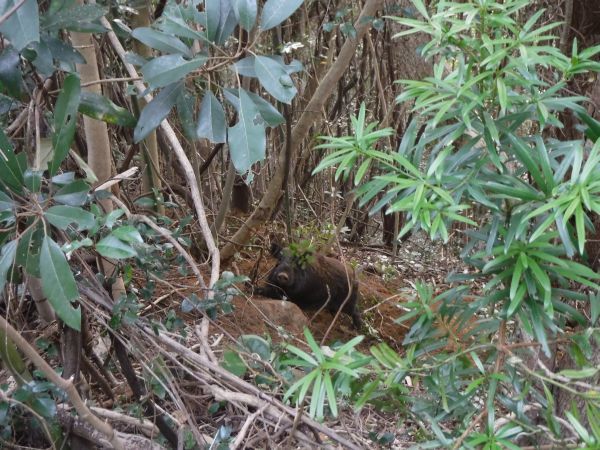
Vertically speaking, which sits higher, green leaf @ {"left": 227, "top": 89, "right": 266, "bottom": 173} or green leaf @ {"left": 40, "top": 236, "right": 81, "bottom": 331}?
green leaf @ {"left": 227, "top": 89, "right": 266, "bottom": 173}

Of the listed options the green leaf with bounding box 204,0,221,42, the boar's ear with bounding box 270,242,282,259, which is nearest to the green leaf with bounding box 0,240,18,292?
the green leaf with bounding box 204,0,221,42

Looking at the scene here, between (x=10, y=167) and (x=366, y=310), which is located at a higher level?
(x=10, y=167)

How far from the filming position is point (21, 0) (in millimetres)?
1229

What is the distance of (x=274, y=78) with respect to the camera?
1442 millimetres

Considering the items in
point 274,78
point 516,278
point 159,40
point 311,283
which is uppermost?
point 159,40

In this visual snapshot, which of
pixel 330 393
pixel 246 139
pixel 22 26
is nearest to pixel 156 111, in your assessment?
pixel 246 139

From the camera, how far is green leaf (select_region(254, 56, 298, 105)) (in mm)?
1437

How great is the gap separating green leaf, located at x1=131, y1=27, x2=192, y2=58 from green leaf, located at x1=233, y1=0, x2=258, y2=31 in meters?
0.15

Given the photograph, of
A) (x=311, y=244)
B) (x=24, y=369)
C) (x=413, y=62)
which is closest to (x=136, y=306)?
(x=24, y=369)

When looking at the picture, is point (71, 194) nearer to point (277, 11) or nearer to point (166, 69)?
point (166, 69)

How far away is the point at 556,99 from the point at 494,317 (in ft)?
1.64

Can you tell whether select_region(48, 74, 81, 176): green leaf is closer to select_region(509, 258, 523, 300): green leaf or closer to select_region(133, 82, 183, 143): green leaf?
select_region(133, 82, 183, 143): green leaf

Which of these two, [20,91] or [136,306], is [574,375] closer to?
[136,306]

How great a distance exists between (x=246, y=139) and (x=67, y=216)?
0.41 metres
